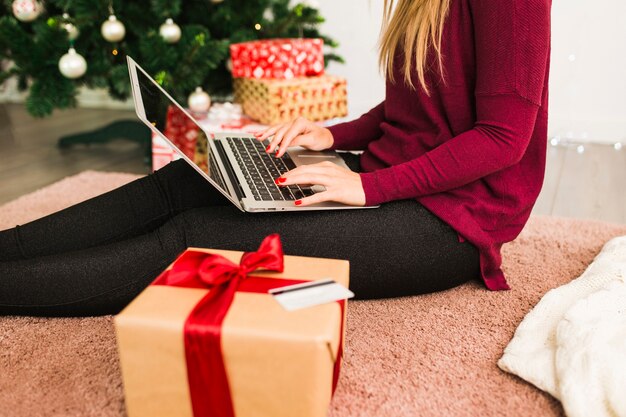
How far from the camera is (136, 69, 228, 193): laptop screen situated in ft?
2.94

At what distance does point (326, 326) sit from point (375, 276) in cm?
33

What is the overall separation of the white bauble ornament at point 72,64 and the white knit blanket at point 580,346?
1.52 m

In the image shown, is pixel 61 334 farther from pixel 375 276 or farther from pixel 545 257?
pixel 545 257

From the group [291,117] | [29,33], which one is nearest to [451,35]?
[291,117]

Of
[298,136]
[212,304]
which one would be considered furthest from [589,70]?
[212,304]

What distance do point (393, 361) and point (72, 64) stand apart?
1438 millimetres

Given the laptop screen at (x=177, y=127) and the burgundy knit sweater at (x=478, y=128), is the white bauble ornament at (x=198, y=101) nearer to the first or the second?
the laptop screen at (x=177, y=127)

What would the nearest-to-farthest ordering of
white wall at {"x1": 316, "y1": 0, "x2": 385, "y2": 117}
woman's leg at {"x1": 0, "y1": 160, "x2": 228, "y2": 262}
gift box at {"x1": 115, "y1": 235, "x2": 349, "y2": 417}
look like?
gift box at {"x1": 115, "y1": 235, "x2": 349, "y2": 417}
woman's leg at {"x1": 0, "y1": 160, "x2": 228, "y2": 262}
white wall at {"x1": 316, "y1": 0, "x2": 385, "y2": 117}

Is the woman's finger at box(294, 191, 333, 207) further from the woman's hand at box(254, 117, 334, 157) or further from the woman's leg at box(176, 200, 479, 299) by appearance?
the woman's hand at box(254, 117, 334, 157)

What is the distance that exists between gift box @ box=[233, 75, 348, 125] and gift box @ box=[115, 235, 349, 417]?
3.86 ft

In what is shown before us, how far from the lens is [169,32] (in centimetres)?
185

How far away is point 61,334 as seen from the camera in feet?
3.08

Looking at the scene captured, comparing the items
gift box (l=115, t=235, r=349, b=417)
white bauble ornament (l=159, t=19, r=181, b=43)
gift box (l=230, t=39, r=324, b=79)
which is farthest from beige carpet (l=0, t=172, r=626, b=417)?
white bauble ornament (l=159, t=19, r=181, b=43)

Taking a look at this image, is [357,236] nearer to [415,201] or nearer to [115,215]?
[415,201]
